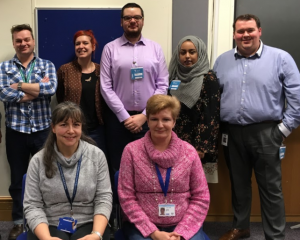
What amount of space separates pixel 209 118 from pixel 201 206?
855 millimetres

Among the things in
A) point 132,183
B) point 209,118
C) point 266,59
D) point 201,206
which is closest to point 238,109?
point 209,118

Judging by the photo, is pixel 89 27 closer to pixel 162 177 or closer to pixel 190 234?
pixel 162 177

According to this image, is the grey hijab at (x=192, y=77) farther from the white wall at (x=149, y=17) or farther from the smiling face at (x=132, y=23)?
the white wall at (x=149, y=17)

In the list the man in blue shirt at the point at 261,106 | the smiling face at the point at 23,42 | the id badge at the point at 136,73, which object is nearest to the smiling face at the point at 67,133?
the id badge at the point at 136,73

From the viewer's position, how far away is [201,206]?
2.04 meters

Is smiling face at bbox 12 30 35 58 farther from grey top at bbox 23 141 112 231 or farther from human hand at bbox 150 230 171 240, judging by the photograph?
human hand at bbox 150 230 171 240

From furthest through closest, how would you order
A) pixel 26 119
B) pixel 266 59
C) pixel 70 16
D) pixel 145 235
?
pixel 70 16
pixel 26 119
pixel 266 59
pixel 145 235

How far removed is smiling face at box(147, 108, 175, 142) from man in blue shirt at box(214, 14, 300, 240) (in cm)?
86

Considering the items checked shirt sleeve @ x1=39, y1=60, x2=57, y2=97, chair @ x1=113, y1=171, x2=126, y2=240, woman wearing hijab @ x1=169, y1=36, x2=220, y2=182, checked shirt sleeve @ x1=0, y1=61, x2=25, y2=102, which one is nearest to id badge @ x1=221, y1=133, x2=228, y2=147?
woman wearing hijab @ x1=169, y1=36, x2=220, y2=182

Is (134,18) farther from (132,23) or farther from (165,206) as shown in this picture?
(165,206)

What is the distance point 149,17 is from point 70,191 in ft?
6.18

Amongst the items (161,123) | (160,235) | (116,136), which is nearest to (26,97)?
(116,136)

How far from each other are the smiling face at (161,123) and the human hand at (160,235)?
1.75 ft

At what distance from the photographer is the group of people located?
6.65ft
